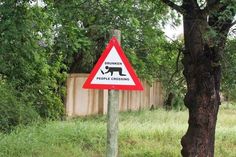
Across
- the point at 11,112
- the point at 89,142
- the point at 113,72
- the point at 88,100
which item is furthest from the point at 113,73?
the point at 88,100

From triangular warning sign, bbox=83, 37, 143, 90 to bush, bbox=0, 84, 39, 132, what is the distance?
6.68m

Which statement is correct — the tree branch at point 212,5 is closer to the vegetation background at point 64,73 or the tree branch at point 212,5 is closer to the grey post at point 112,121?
the vegetation background at point 64,73

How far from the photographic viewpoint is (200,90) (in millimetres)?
8023

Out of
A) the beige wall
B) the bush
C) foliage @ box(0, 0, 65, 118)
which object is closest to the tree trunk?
foliage @ box(0, 0, 65, 118)

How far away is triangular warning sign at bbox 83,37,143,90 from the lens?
5664 mm

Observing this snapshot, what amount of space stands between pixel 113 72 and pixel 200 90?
2.69 m

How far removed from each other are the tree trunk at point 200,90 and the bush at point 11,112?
5.24 metres

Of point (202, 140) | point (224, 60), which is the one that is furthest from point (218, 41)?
point (202, 140)

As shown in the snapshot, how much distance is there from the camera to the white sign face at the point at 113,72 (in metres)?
5.67

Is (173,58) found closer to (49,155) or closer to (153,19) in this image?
(153,19)

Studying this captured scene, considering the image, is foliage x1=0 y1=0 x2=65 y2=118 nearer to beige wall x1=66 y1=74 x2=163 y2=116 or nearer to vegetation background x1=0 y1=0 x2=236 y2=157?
vegetation background x1=0 y1=0 x2=236 y2=157

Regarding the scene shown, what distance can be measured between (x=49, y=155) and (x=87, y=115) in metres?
9.13

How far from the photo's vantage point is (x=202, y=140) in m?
8.13

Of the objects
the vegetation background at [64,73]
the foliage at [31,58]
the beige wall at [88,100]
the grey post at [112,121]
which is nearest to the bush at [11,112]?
the vegetation background at [64,73]
